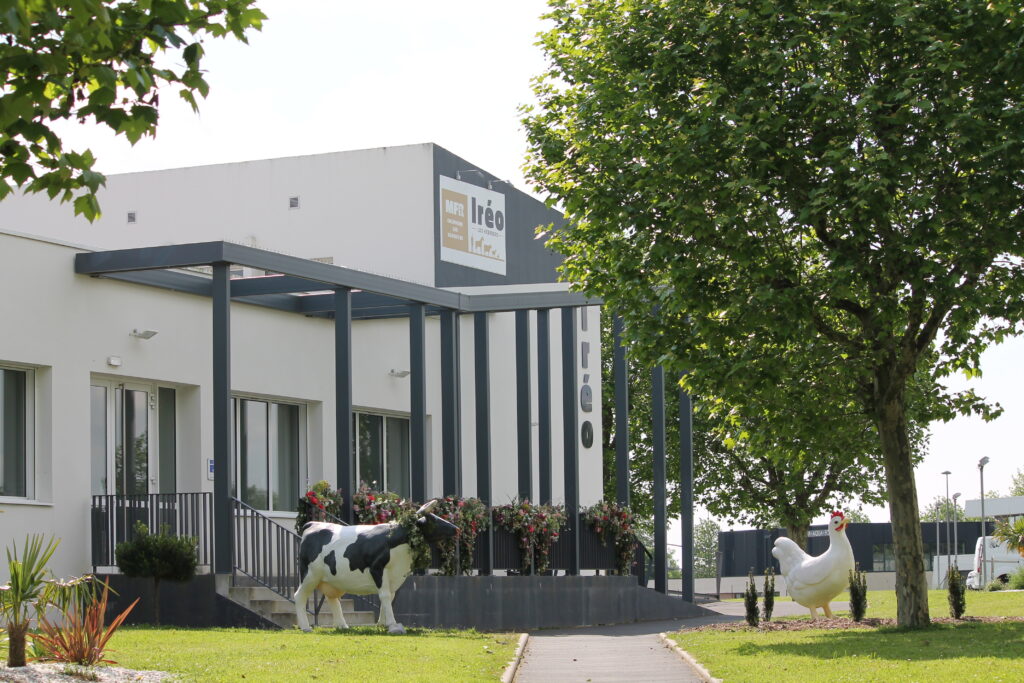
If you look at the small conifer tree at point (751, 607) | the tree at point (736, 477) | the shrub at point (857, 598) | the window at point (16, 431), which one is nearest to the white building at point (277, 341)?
the window at point (16, 431)

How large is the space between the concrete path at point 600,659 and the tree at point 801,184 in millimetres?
3213

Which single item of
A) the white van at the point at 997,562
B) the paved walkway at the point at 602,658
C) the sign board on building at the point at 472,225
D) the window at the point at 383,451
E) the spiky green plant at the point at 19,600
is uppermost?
the sign board on building at the point at 472,225

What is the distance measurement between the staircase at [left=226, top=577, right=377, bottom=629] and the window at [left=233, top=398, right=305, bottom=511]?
3.44 metres

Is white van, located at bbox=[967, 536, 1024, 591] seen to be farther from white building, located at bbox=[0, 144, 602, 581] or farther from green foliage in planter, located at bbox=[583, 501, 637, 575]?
green foliage in planter, located at bbox=[583, 501, 637, 575]

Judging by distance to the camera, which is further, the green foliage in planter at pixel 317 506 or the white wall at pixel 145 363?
the green foliage in planter at pixel 317 506

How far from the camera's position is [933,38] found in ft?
49.5

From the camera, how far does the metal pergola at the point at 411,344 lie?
1844 centimetres

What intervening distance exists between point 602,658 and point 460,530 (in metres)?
5.71

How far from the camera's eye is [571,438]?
82.5ft

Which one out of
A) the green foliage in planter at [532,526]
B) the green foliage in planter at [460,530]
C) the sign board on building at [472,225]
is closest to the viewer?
the green foliage in planter at [460,530]

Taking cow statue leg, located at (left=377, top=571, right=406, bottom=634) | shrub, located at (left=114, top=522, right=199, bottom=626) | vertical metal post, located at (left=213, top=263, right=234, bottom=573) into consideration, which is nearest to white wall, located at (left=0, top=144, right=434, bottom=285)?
vertical metal post, located at (left=213, top=263, right=234, bottom=573)

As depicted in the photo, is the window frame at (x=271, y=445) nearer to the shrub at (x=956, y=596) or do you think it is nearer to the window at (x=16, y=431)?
the window at (x=16, y=431)

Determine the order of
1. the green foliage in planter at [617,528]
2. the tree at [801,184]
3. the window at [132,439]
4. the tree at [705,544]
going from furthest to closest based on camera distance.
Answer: the tree at [705,544]
the green foliage in planter at [617,528]
the window at [132,439]
the tree at [801,184]

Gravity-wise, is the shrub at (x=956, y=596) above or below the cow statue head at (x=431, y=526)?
below
